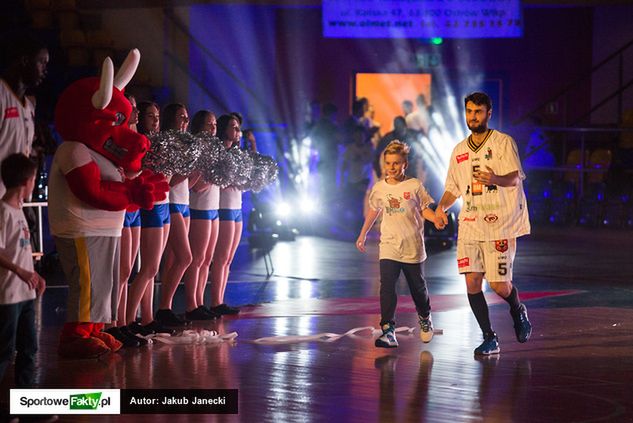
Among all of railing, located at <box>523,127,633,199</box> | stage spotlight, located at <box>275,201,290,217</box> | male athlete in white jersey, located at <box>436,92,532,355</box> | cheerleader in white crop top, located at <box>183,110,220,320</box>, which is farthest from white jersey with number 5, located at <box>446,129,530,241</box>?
railing, located at <box>523,127,633,199</box>

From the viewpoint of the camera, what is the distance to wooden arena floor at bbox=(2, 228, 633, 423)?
6.81 meters

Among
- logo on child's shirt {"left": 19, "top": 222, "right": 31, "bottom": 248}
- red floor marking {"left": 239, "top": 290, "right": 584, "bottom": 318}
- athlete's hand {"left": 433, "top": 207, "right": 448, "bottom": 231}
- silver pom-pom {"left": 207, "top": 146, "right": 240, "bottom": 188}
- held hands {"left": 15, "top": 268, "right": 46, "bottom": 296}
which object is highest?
silver pom-pom {"left": 207, "top": 146, "right": 240, "bottom": 188}

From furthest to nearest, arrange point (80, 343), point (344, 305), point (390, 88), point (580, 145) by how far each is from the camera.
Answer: point (390, 88)
point (580, 145)
point (344, 305)
point (80, 343)

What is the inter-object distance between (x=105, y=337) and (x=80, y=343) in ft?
1.10

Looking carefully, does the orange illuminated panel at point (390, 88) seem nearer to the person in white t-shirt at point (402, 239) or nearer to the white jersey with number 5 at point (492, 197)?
the person in white t-shirt at point (402, 239)

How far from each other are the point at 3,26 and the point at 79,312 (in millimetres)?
14635

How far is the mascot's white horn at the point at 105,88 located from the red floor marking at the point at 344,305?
127 inches

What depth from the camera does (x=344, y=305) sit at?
11.6 metres

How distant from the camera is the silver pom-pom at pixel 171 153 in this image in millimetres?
9289

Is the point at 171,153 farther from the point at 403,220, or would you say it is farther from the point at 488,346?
the point at 488,346

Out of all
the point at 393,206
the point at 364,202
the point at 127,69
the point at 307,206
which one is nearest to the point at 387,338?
the point at 393,206

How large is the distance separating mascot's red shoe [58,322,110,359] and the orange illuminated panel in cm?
2112

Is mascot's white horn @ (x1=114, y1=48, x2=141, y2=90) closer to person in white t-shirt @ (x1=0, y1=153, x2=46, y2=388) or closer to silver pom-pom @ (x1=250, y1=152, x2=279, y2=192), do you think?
person in white t-shirt @ (x1=0, y1=153, x2=46, y2=388)

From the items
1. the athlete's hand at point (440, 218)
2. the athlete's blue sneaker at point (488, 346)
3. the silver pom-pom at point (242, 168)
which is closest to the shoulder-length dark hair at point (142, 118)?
the silver pom-pom at point (242, 168)
